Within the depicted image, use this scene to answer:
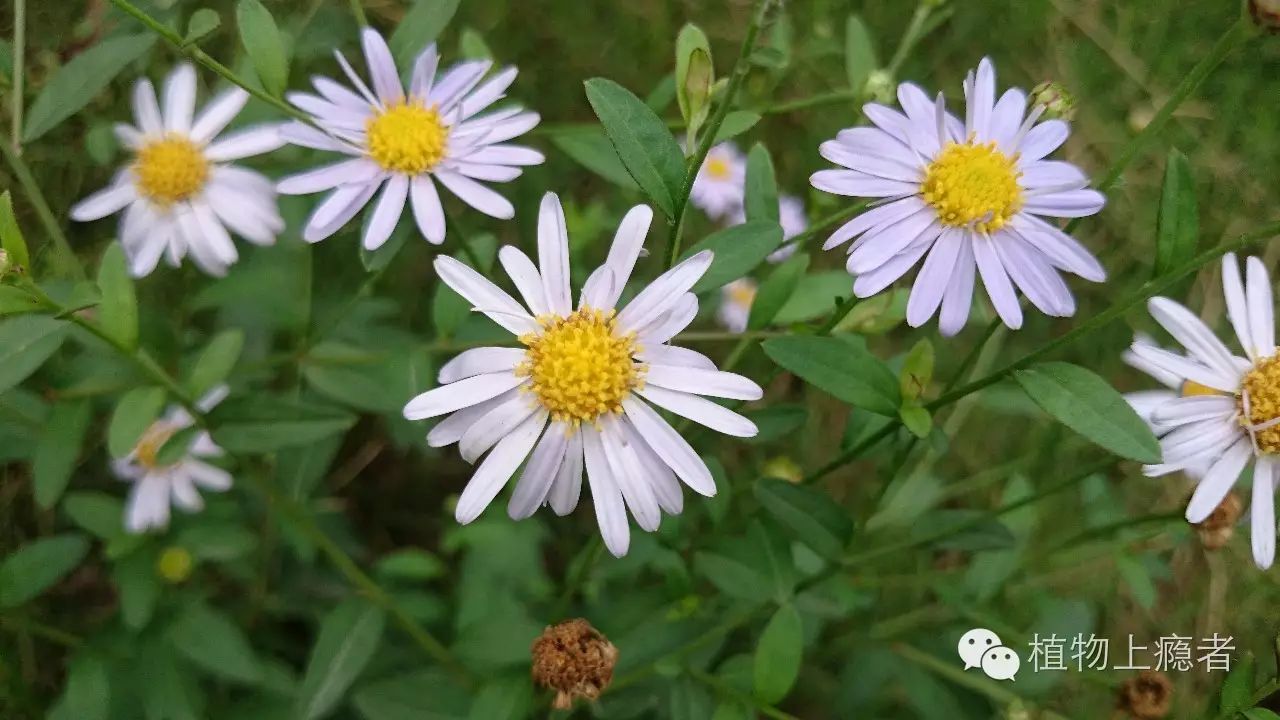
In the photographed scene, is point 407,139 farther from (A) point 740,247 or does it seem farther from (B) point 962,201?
(B) point 962,201

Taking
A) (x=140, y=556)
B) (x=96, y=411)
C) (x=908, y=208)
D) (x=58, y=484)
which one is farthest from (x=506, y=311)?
(x=96, y=411)

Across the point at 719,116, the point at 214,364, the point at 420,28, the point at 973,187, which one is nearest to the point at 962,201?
the point at 973,187

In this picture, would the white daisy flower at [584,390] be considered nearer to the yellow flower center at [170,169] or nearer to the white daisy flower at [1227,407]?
the white daisy flower at [1227,407]

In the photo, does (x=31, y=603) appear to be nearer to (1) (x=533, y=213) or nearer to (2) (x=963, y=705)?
(1) (x=533, y=213)

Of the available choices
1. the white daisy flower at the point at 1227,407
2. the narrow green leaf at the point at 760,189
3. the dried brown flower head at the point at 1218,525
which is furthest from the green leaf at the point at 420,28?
the dried brown flower head at the point at 1218,525

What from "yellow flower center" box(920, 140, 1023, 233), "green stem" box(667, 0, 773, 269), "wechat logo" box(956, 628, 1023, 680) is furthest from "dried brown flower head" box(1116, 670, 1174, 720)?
"green stem" box(667, 0, 773, 269)

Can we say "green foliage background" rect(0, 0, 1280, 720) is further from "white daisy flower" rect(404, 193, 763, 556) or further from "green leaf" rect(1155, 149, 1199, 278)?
"white daisy flower" rect(404, 193, 763, 556)
